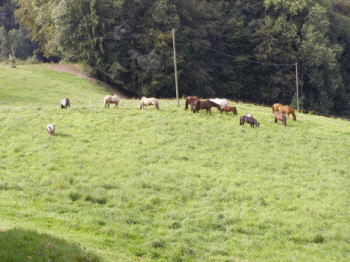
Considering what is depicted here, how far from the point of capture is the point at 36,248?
1066 cm

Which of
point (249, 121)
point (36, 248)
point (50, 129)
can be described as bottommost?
point (36, 248)

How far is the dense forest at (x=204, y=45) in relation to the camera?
2351 inches

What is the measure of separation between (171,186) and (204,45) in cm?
5256

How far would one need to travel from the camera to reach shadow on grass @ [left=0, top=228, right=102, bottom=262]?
33.2ft

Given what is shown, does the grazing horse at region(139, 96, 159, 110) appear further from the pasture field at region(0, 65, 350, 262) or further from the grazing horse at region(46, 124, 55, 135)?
the grazing horse at region(46, 124, 55, 135)

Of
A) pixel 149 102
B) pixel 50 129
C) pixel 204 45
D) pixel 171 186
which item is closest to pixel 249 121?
pixel 149 102

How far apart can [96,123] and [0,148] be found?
786cm

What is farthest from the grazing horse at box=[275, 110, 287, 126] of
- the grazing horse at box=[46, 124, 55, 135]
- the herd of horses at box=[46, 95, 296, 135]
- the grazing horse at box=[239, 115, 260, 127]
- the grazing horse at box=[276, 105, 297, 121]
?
the grazing horse at box=[46, 124, 55, 135]

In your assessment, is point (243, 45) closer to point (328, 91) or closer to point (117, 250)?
point (328, 91)

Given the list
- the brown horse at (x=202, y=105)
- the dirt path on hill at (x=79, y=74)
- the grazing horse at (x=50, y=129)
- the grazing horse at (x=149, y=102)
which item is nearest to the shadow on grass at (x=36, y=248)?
the grazing horse at (x=50, y=129)

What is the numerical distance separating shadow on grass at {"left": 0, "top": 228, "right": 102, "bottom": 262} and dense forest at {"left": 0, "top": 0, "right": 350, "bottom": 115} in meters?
48.0

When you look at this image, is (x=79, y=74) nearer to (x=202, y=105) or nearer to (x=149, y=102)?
(x=149, y=102)

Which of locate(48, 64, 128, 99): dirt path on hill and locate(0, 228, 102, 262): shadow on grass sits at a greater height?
locate(48, 64, 128, 99): dirt path on hill

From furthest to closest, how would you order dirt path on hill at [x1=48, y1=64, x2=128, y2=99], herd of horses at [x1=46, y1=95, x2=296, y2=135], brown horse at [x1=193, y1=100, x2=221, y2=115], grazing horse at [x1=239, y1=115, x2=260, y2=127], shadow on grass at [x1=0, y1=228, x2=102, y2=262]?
dirt path on hill at [x1=48, y1=64, x2=128, y2=99] < brown horse at [x1=193, y1=100, x2=221, y2=115] < herd of horses at [x1=46, y1=95, x2=296, y2=135] < grazing horse at [x1=239, y1=115, x2=260, y2=127] < shadow on grass at [x1=0, y1=228, x2=102, y2=262]
